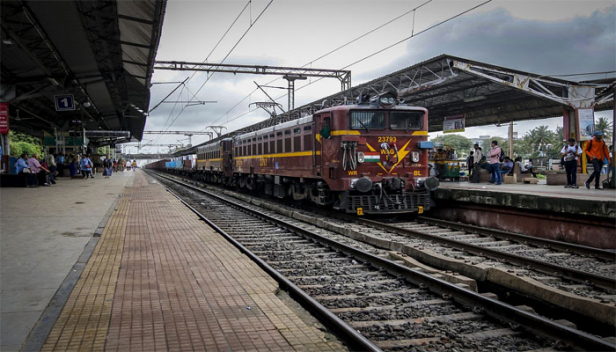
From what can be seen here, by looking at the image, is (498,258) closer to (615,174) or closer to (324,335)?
(324,335)

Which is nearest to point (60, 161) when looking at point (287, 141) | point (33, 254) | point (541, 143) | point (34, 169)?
point (34, 169)

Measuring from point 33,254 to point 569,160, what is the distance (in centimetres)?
1350

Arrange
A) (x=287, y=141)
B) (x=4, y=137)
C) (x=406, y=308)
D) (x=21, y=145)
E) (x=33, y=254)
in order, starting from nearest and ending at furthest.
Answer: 1. (x=406, y=308)
2. (x=33, y=254)
3. (x=287, y=141)
4. (x=4, y=137)
5. (x=21, y=145)

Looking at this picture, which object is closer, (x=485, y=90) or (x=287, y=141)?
(x=287, y=141)

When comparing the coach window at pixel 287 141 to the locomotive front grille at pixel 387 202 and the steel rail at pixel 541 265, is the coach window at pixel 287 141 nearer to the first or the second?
the locomotive front grille at pixel 387 202

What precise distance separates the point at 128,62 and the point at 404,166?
44.2 ft

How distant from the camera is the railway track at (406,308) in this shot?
4027mm

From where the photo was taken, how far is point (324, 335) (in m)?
3.96

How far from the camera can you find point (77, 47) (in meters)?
17.4

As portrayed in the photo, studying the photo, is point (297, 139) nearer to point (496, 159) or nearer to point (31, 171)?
point (496, 159)

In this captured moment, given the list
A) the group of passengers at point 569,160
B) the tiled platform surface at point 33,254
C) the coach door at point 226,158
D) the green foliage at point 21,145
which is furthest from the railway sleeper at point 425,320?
the green foliage at point 21,145

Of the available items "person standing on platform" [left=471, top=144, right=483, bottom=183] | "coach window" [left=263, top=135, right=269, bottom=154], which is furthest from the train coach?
"person standing on platform" [left=471, top=144, right=483, bottom=183]

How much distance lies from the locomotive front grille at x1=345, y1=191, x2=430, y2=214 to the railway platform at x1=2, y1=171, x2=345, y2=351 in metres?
4.87

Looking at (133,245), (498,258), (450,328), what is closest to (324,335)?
(450,328)
